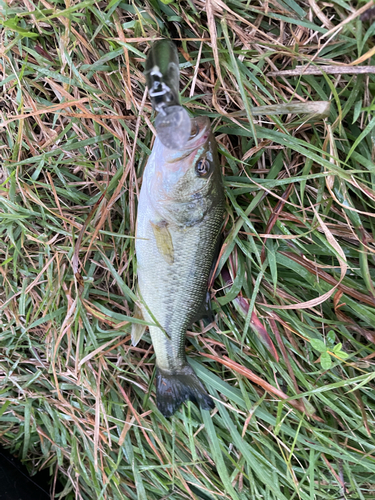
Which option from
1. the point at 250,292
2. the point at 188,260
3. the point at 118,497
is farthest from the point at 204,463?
the point at 188,260

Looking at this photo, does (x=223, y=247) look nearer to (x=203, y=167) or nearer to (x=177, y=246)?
(x=177, y=246)

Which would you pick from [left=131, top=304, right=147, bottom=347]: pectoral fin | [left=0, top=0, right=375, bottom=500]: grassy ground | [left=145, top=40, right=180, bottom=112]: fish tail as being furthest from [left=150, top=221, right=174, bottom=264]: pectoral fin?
[left=145, top=40, right=180, bottom=112]: fish tail

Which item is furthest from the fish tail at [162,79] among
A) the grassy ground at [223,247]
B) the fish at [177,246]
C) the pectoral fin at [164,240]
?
the pectoral fin at [164,240]

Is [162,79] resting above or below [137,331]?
above

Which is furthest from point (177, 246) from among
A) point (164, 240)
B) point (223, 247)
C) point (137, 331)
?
point (137, 331)

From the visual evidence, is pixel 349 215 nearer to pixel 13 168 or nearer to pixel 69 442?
pixel 13 168

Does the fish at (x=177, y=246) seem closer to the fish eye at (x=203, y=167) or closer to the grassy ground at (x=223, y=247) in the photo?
the fish eye at (x=203, y=167)
